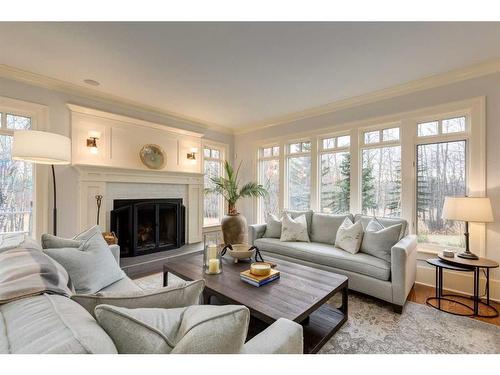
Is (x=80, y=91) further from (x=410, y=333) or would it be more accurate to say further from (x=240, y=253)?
(x=410, y=333)

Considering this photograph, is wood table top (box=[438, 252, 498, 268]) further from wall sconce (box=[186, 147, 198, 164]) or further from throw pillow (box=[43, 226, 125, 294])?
wall sconce (box=[186, 147, 198, 164])

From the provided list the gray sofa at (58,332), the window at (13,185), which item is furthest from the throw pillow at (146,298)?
the window at (13,185)

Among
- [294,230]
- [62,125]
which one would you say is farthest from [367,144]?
[62,125]

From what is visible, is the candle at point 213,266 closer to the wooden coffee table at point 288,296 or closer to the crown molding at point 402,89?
the wooden coffee table at point 288,296

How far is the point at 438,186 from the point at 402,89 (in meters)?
1.39

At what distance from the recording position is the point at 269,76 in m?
2.91

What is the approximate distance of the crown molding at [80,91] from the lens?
→ 2770 mm

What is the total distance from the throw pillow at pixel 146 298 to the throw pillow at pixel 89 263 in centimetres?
89
